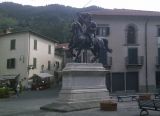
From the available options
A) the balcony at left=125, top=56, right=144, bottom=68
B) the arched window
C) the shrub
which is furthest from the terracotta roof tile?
the shrub

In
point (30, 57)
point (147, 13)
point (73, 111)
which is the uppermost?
point (147, 13)

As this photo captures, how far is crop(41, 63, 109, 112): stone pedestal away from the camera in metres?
19.8

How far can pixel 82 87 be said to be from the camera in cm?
2047

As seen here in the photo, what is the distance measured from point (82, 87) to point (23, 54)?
35049mm

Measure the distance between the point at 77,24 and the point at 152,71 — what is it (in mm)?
28667

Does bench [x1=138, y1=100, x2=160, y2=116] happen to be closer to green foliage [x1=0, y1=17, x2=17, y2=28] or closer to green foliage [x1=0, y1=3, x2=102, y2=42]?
green foliage [x1=0, y1=3, x2=102, y2=42]

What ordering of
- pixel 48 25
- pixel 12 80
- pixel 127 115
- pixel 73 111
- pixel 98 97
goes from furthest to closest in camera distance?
pixel 48 25 < pixel 12 80 < pixel 98 97 < pixel 73 111 < pixel 127 115

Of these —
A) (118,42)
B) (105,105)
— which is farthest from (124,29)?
(105,105)

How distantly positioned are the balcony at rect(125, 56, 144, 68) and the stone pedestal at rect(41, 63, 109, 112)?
26878 millimetres

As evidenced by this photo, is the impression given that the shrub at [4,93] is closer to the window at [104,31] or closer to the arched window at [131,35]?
the window at [104,31]

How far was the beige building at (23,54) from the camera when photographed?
54375 millimetres

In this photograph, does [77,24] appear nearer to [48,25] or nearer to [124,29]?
[124,29]

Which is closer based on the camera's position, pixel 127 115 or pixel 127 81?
pixel 127 115

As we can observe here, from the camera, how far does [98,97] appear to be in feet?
68.7
